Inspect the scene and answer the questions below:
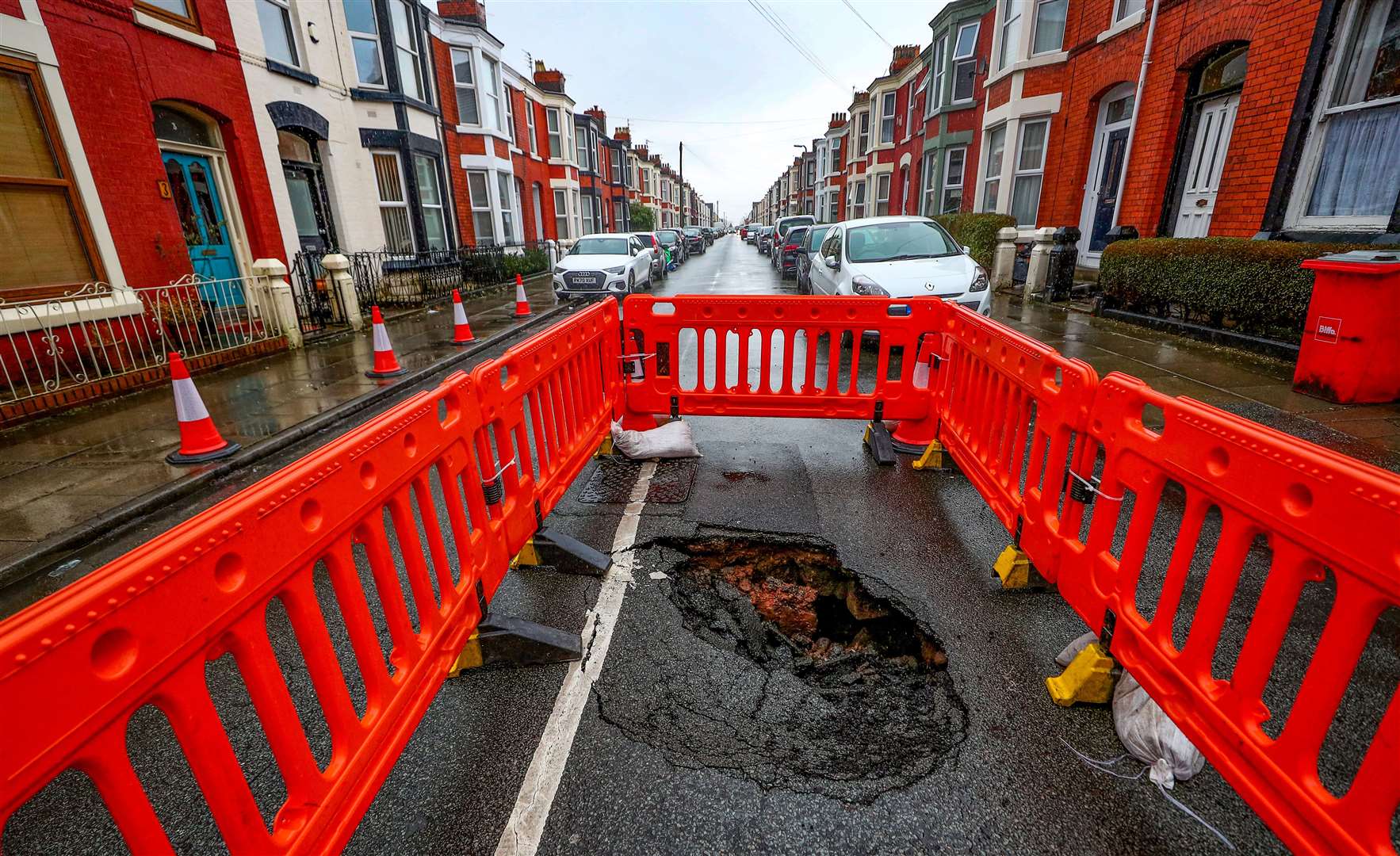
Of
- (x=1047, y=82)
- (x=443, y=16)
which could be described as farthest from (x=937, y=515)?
(x=443, y=16)

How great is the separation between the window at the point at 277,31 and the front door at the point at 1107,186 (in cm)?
1615

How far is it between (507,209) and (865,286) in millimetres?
17964

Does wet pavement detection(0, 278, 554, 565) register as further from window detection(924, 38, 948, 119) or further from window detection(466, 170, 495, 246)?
window detection(924, 38, 948, 119)

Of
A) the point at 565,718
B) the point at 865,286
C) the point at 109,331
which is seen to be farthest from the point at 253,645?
the point at 109,331

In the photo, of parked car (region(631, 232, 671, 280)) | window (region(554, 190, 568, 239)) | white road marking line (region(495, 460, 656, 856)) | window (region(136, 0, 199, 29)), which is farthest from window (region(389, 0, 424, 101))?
white road marking line (region(495, 460, 656, 856))

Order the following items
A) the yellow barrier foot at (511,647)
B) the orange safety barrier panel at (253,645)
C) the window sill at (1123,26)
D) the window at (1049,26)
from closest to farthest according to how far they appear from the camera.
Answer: the orange safety barrier panel at (253,645), the yellow barrier foot at (511,647), the window sill at (1123,26), the window at (1049,26)

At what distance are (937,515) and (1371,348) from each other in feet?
14.7

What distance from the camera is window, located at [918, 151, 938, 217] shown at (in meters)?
21.7

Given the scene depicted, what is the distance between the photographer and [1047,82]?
14516 mm

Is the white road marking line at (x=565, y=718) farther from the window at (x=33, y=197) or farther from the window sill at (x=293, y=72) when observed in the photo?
the window sill at (x=293, y=72)

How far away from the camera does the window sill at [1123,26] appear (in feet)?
36.2

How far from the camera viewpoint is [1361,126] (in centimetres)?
731

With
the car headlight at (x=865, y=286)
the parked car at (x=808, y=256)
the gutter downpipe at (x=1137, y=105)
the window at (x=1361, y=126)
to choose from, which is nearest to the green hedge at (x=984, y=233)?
the gutter downpipe at (x=1137, y=105)

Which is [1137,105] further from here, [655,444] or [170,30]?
[170,30]
